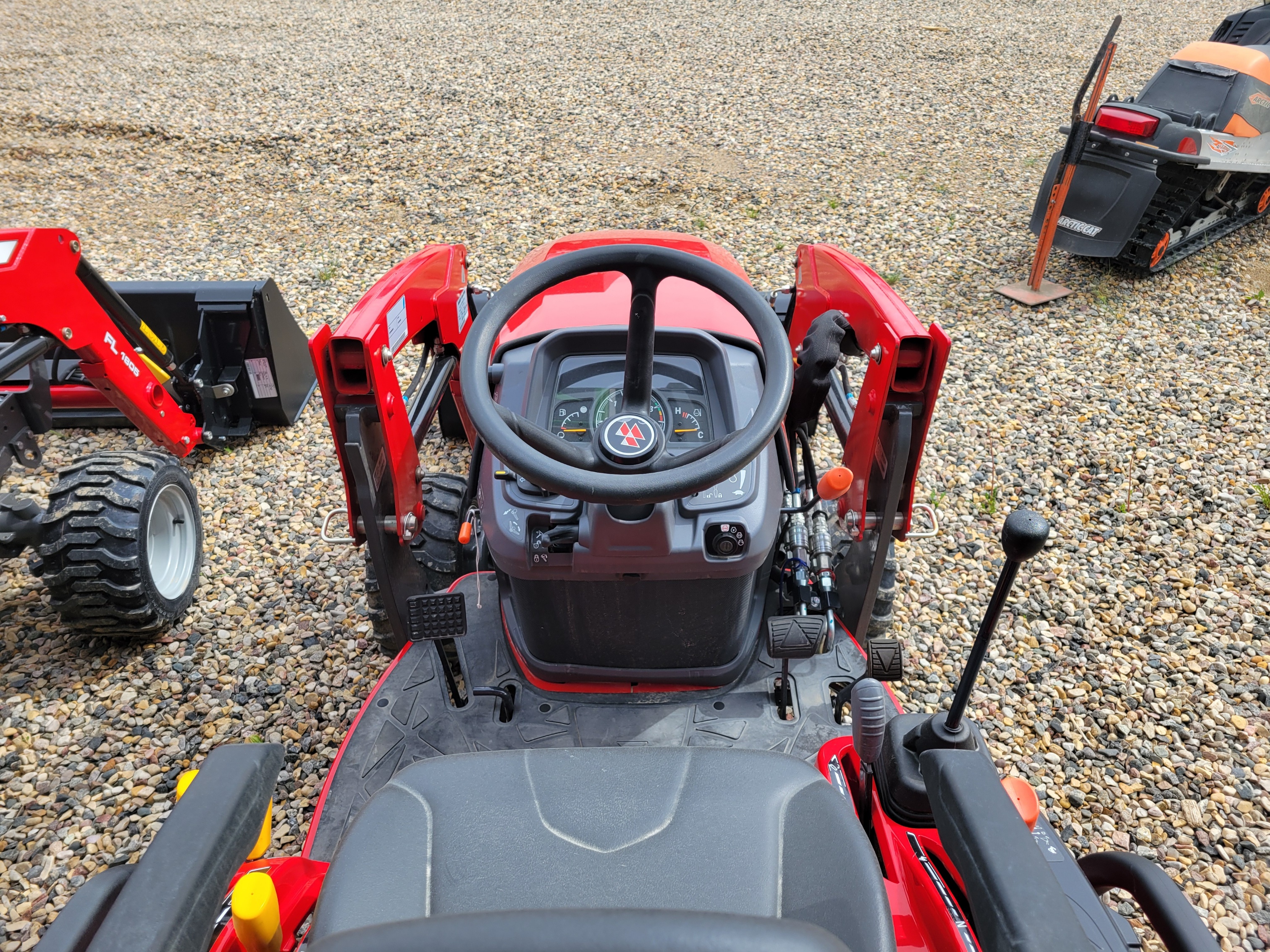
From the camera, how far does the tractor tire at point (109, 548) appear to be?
272 centimetres

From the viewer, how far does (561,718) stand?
2.33m

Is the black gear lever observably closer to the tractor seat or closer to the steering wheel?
the tractor seat

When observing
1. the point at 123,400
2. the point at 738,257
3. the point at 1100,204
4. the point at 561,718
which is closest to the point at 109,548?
the point at 123,400

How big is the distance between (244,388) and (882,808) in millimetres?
3480

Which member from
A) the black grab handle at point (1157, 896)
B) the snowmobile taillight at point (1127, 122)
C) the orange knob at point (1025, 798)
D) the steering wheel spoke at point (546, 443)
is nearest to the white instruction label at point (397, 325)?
the steering wheel spoke at point (546, 443)

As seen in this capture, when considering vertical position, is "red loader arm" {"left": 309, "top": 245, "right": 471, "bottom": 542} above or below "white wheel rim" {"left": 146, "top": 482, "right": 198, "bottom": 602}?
above

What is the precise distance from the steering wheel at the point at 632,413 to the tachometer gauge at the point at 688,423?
0.34 meters

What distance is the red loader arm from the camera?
216cm

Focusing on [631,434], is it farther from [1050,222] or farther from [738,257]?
[1050,222]

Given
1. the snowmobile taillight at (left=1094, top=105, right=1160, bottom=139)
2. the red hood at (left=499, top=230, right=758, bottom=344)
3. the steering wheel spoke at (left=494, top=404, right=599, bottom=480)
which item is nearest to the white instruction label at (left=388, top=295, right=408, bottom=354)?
the red hood at (left=499, top=230, right=758, bottom=344)

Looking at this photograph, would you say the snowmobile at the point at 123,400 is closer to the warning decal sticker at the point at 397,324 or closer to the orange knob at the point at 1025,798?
the warning decal sticker at the point at 397,324

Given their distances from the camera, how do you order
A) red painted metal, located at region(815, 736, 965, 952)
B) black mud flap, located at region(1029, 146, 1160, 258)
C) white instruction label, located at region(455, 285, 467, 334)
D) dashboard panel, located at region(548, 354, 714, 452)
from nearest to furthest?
red painted metal, located at region(815, 736, 965, 952) → dashboard panel, located at region(548, 354, 714, 452) → white instruction label, located at region(455, 285, 467, 334) → black mud flap, located at region(1029, 146, 1160, 258)

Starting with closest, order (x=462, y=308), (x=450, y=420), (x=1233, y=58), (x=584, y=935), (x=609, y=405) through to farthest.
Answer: (x=584, y=935)
(x=609, y=405)
(x=462, y=308)
(x=450, y=420)
(x=1233, y=58)

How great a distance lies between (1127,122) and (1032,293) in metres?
1.13
